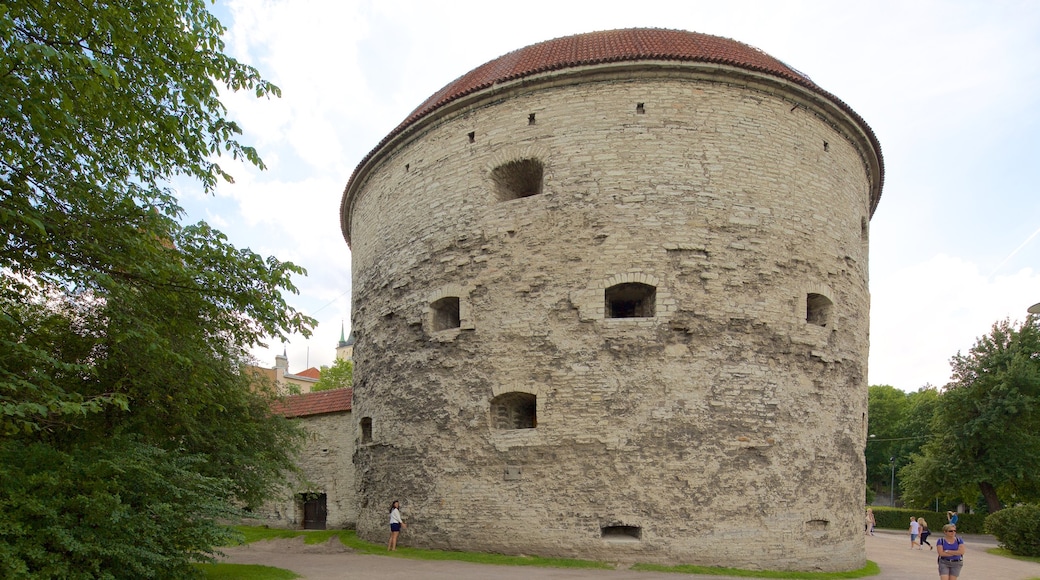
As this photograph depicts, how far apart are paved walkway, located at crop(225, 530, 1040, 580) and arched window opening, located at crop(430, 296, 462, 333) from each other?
12.9ft

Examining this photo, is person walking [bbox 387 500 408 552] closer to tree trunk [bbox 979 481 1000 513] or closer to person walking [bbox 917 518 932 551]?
person walking [bbox 917 518 932 551]

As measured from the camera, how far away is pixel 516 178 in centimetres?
1233

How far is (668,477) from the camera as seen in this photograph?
10188 mm

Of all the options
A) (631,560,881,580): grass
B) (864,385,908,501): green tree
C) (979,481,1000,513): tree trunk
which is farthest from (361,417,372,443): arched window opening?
(864,385,908,501): green tree

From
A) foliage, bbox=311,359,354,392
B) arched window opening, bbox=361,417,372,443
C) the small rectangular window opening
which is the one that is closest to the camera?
the small rectangular window opening

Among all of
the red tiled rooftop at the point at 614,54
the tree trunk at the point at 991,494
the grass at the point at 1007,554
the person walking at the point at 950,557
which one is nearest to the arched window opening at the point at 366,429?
the red tiled rooftop at the point at 614,54

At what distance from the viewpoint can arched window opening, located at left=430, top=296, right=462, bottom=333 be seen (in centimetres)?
1231

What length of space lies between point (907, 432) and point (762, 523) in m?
35.9

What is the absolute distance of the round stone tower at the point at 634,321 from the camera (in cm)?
1033

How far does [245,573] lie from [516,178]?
292 inches

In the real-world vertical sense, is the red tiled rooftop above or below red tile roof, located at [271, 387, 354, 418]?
above

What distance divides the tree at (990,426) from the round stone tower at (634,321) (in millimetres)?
14281

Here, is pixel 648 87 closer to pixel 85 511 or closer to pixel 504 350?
pixel 504 350

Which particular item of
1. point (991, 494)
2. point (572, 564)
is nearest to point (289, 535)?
point (572, 564)
